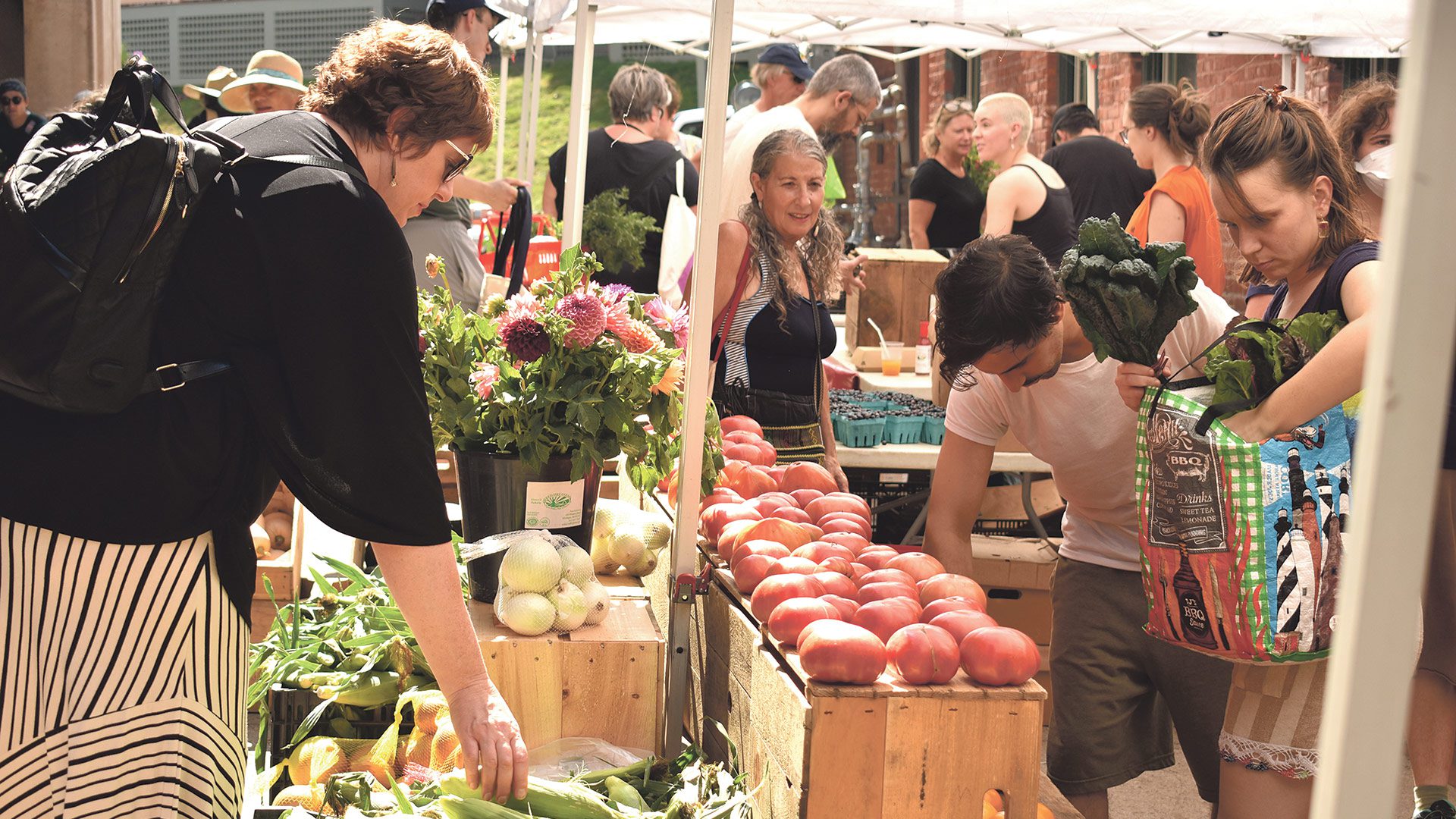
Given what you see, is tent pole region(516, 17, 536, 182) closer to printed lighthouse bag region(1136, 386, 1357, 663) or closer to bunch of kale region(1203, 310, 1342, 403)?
bunch of kale region(1203, 310, 1342, 403)

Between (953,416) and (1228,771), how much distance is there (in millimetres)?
952

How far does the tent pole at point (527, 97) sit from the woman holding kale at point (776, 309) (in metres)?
2.41

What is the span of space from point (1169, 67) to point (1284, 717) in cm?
812

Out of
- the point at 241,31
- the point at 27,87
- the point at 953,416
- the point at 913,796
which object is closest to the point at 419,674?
the point at 913,796

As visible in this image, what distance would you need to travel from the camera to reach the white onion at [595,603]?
214 centimetres

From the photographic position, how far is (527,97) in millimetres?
6457

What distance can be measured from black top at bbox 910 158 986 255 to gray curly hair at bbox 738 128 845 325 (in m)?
3.38

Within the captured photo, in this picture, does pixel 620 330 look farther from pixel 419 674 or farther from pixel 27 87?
pixel 27 87

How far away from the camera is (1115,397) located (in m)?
2.52

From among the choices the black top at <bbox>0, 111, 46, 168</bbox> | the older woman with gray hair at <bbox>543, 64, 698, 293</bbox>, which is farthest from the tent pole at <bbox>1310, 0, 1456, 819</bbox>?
the black top at <bbox>0, 111, 46, 168</bbox>

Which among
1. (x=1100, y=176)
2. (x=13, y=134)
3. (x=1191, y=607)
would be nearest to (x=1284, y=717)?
(x=1191, y=607)

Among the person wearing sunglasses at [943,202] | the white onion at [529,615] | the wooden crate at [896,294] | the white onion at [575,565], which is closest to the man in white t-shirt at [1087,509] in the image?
the white onion at [575,565]

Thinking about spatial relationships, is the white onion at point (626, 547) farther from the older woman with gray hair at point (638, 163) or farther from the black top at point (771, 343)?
the older woman with gray hair at point (638, 163)

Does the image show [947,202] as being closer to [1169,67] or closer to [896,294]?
[896,294]
